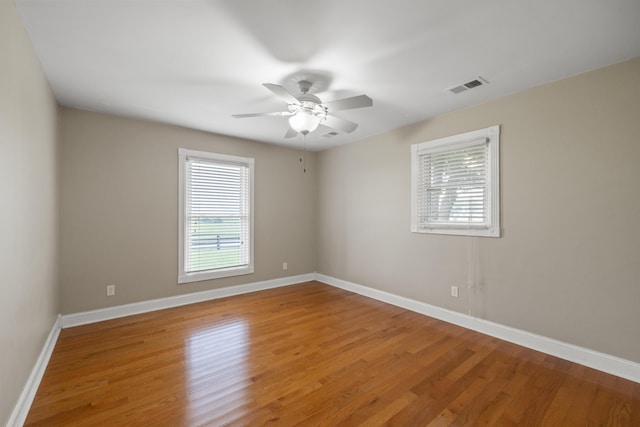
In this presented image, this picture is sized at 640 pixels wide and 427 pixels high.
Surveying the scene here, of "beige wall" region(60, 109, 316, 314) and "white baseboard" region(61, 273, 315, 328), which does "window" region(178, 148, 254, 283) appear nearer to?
"beige wall" region(60, 109, 316, 314)

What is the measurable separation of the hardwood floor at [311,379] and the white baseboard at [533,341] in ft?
0.28

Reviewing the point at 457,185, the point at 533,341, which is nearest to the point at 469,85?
the point at 457,185

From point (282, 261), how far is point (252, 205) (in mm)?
1189

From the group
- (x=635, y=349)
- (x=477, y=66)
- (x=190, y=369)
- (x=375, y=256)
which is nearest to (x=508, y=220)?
(x=635, y=349)

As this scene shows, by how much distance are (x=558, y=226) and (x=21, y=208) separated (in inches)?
171

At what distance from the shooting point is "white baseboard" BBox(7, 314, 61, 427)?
174 cm

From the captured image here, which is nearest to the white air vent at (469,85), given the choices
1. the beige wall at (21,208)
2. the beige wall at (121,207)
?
the beige wall at (121,207)

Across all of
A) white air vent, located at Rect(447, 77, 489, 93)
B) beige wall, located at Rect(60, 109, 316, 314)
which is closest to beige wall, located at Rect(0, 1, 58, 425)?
beige wall, located at Rect(60, 109, 316, 314)

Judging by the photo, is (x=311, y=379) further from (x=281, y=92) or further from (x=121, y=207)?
(x=121, y=207)

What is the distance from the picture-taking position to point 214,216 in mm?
4445

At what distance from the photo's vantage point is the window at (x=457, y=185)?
3152 mm

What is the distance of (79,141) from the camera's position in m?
3.40

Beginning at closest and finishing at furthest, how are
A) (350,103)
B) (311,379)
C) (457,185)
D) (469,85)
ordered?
(311,379) → (350,103) → (469,85) → (457,185)

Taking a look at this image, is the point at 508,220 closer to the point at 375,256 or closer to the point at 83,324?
the point at 375,256
